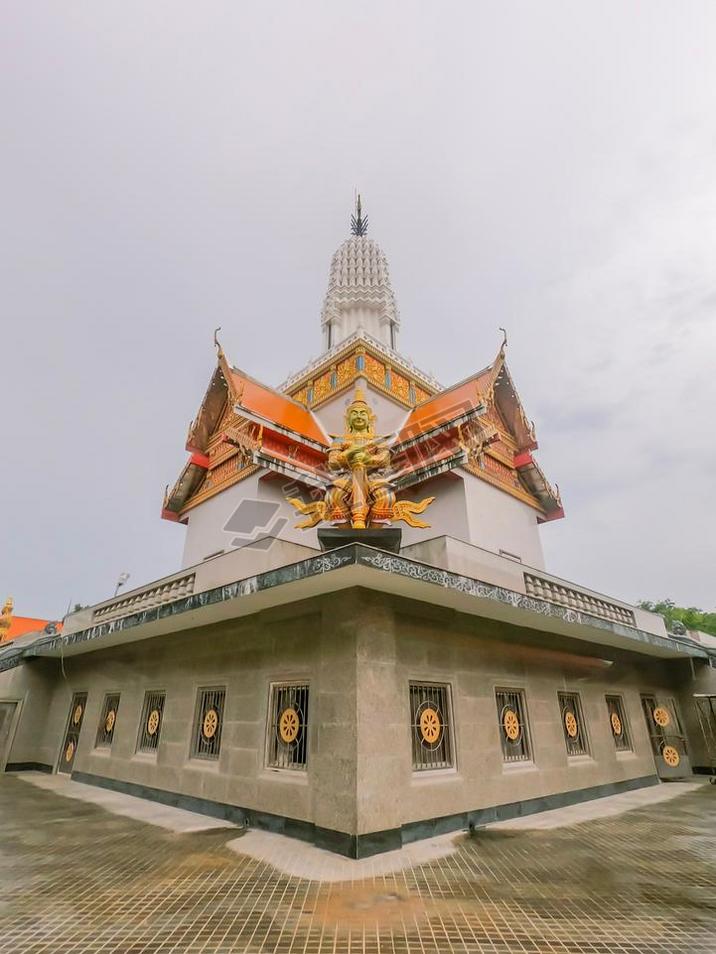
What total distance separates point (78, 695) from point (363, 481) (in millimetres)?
10739

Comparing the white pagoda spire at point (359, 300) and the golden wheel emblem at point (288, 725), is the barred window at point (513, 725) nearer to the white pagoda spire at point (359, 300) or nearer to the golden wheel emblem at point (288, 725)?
the golden wheel emblem at point (288, 725)

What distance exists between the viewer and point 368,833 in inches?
208

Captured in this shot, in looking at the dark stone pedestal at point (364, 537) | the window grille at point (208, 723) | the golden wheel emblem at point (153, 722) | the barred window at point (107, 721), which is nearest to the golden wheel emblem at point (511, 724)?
the dark stone pedestal at point (364, 537)

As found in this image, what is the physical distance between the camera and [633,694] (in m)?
11.0

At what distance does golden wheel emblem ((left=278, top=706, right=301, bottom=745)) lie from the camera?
6.62m

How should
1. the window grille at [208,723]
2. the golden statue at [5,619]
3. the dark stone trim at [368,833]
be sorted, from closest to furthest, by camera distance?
the dark stone trim at [368,833]
the window grille at [208,723]
the golden statue at [5,619]

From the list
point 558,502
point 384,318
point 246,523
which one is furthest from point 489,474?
point 384,318

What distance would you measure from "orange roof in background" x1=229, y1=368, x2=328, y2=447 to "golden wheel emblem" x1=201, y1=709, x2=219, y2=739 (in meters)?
8.31

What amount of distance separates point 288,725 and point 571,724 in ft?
19.7

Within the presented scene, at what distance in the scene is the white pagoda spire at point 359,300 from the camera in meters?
25.5

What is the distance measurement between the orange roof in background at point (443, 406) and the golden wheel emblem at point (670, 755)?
402 inches

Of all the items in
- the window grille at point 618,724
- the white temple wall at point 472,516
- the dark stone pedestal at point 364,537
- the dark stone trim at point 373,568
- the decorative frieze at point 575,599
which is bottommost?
the window grille at point 618,724

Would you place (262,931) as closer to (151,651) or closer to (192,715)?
(192,715)

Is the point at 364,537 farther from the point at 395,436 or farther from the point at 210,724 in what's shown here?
the point at 395,436
